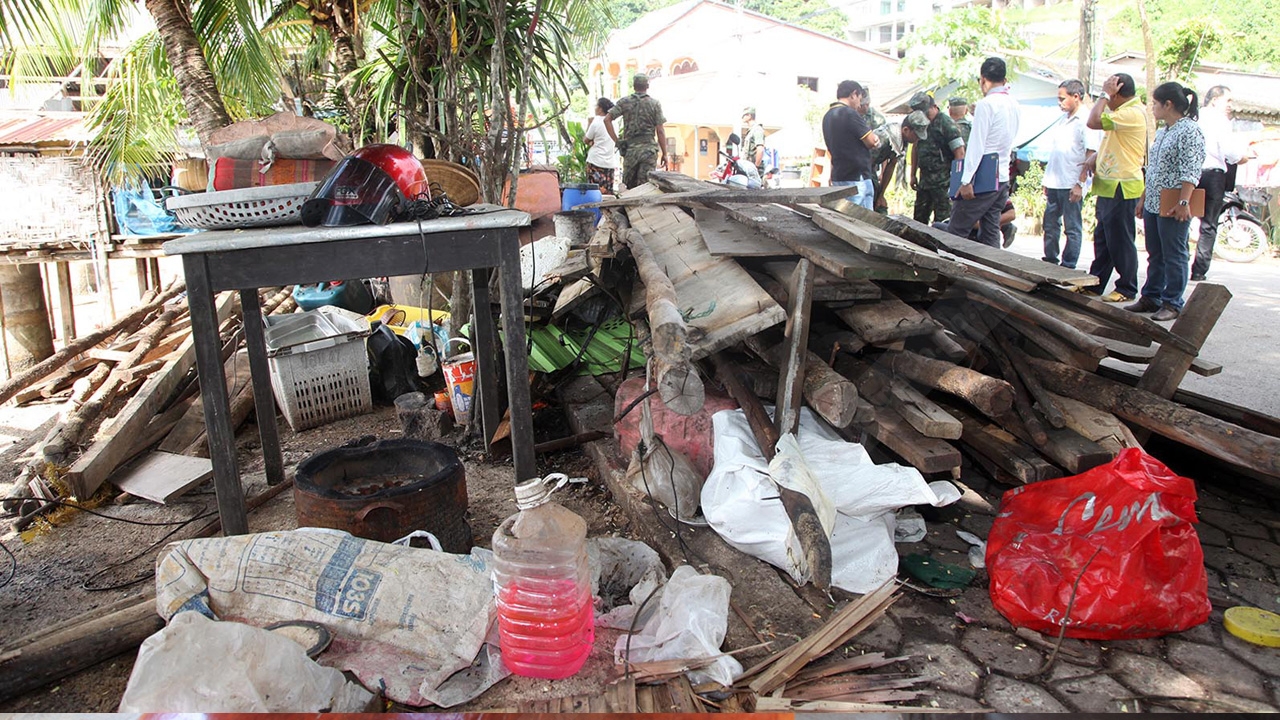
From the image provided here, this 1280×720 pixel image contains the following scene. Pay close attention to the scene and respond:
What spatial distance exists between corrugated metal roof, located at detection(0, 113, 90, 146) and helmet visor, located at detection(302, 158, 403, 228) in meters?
9.54

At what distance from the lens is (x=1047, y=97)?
2297cm

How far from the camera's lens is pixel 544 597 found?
2.48 metres

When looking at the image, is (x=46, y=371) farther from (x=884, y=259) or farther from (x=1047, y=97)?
(x=1047, y=97)

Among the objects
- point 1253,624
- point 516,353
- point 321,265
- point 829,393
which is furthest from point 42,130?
point 1253,624

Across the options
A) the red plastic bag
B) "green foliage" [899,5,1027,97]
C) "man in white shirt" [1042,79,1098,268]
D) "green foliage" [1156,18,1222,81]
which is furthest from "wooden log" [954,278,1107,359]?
"green foliage" [899,5,1027,97]

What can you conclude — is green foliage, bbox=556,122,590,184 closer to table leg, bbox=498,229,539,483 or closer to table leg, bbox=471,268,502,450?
table leg, bbox=471,268,502,450

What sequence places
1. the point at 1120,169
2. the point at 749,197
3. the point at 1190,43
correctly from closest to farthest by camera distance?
the point at 749,197, the point at 1120,169, the point at 1190,43

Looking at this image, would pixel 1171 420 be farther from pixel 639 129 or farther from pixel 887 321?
pixel 639 129

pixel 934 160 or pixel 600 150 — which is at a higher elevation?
pixel 600 150

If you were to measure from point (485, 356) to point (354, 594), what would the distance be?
201 cm

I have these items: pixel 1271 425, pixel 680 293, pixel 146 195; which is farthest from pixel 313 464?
pixel 146 195

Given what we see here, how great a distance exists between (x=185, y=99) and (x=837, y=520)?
6220mm

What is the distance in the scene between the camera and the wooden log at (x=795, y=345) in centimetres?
320

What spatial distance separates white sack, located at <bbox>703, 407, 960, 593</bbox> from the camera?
2.94 m
